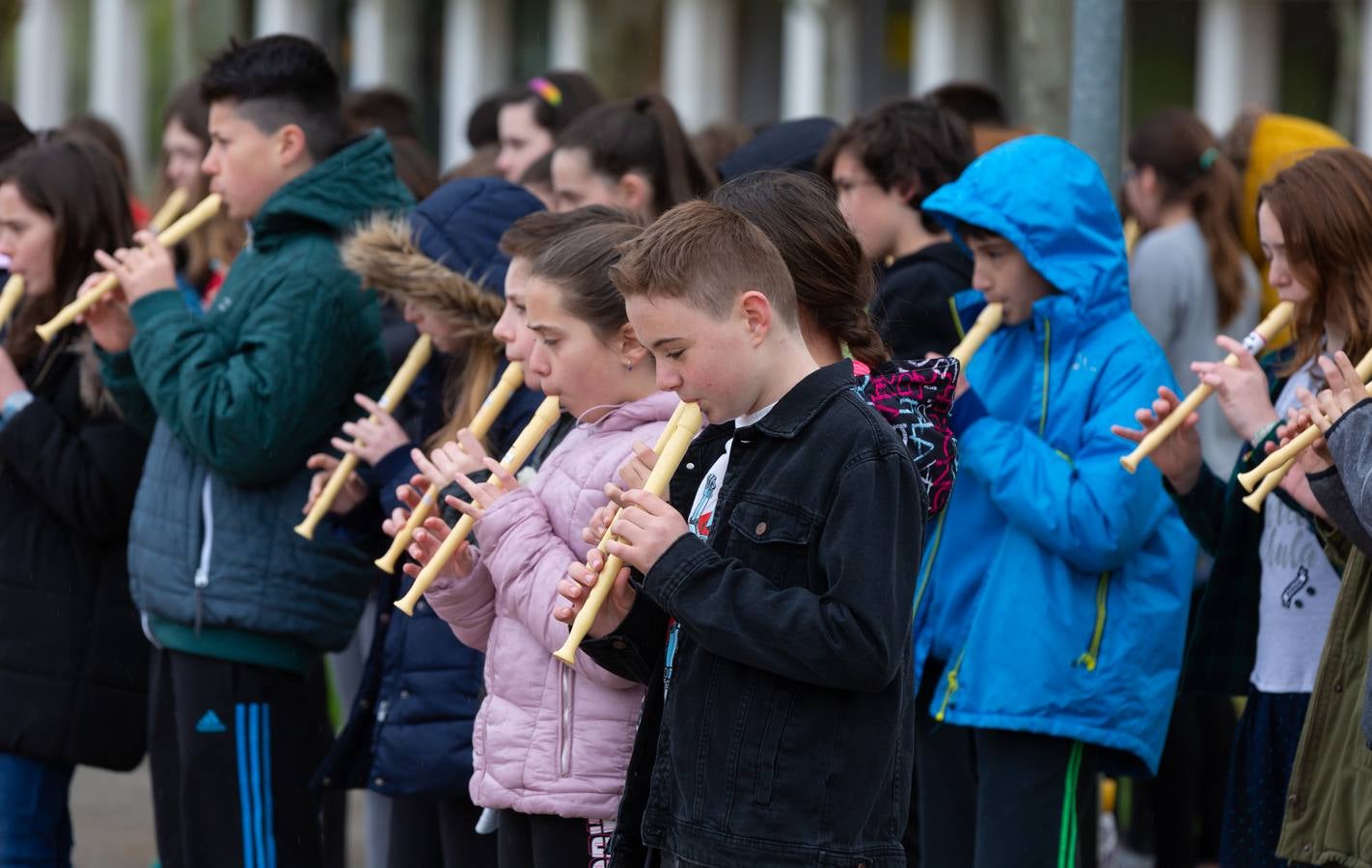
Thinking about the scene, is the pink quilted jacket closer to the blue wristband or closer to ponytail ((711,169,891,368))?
A: ponytail ((711,169,891,368))

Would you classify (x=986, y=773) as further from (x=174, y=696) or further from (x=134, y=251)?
(x=134, y=251)

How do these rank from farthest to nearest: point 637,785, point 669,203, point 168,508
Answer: point 669,203 → point 168,508 → point 637,785

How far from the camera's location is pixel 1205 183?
6520 millimetres

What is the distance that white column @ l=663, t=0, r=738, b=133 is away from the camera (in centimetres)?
2667

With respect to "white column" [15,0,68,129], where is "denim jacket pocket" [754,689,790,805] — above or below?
above

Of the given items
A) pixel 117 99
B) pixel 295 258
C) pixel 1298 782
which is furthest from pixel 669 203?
pixel 117 99

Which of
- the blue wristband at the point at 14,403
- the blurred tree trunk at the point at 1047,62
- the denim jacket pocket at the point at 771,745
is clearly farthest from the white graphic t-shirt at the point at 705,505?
the blurred tree trunk at the point at 1047,62

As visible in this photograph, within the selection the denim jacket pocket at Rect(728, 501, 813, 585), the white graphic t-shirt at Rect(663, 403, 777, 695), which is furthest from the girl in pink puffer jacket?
the denim jacket pocket at Rect(728, 501, 813, 585)

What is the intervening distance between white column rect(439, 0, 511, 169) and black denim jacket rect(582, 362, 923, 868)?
85.1ft

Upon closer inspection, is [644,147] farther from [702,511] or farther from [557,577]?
[702,511]

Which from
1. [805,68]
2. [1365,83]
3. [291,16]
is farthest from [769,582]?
[291,16]

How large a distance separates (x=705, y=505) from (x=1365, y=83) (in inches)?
774

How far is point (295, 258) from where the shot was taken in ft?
15.3

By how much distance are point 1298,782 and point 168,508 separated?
2.62 m
